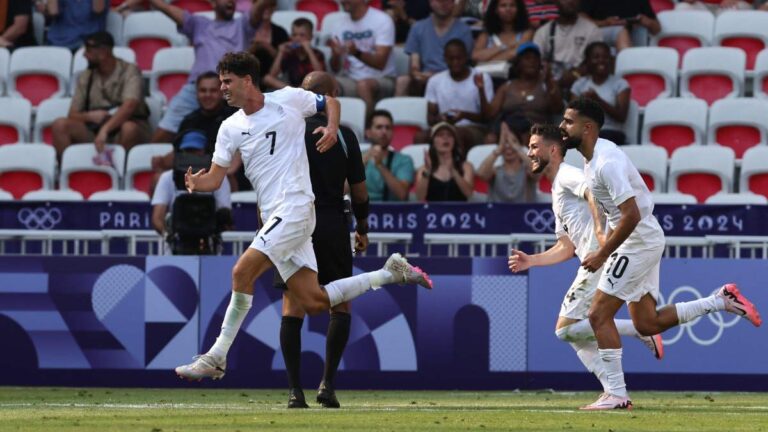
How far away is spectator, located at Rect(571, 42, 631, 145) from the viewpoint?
17.4m

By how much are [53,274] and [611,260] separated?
5702 mm

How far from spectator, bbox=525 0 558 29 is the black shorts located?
854 centimetres

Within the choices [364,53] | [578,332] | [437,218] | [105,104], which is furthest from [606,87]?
[578,332]

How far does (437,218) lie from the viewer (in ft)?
48.1

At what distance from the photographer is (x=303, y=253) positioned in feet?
34.2

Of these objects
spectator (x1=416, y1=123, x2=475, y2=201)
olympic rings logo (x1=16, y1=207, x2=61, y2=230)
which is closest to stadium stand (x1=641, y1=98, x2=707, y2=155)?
spectator (x1=416, y1=123, x2=475, y2=201)

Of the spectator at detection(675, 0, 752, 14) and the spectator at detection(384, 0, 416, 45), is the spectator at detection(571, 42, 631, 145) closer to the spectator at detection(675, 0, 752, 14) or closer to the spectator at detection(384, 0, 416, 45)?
the spectator at detection(675, 0, 752, 14)

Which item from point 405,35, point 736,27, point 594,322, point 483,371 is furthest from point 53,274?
point 736,27

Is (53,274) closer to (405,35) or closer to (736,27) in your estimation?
(405,35)

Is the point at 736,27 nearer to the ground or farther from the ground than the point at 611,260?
farther from the ground

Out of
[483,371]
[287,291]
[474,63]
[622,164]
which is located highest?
[474,63]

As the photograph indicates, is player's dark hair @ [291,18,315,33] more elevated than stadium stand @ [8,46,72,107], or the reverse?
player's dark hair @ [291,18,315,33]

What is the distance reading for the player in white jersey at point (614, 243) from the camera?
10211 mm

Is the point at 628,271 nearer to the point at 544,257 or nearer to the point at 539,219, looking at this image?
the point at 544,257
